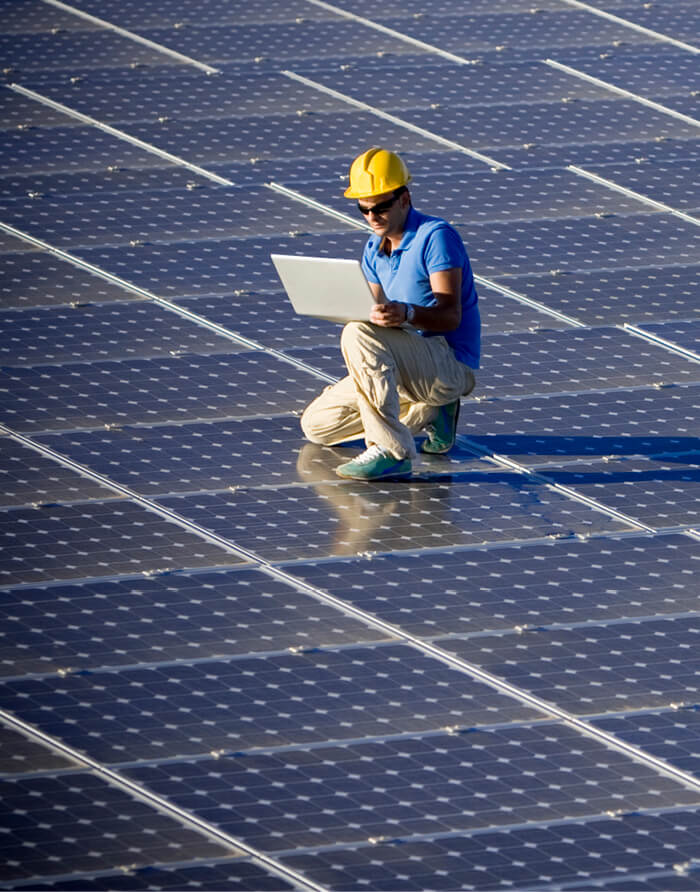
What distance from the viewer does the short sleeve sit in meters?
11.7

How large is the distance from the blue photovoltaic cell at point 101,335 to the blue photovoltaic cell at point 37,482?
1.61 meters

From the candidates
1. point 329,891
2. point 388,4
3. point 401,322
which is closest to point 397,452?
point 401,322

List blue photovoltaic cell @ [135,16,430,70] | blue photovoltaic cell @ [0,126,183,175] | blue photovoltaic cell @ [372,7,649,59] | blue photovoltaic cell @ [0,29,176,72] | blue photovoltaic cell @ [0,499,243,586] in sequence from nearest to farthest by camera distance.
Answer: blue photovoltaic cell @ [0,499,243,586] < blue photovoltaic cell @ [0,126,183,175] < blue photovoltaic cell @ [0,29,176,72] < blue photovoltaic cell @ [135,16,430,70] < blue photovoltaic cell @ [372,7,649,59]

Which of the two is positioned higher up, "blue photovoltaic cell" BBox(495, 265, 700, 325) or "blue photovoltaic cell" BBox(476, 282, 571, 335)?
"blue photovoltaic cell" BBox(495, 265, 700, 325)

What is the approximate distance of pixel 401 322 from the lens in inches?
454

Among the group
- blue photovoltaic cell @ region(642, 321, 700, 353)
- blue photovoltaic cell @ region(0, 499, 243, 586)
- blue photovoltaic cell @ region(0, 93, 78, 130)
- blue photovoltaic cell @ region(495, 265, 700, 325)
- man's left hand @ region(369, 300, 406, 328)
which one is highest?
blue photovoltaic cell @ region(0, 93, 78, 130)

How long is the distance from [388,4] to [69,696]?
1420cm

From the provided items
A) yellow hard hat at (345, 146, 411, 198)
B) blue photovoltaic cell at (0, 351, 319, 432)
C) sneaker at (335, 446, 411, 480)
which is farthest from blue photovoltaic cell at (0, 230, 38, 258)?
sneaker at (335, 446, 411, 480)

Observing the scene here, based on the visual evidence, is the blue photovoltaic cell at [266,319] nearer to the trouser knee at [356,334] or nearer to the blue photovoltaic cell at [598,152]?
the trouser knee at [356,334]

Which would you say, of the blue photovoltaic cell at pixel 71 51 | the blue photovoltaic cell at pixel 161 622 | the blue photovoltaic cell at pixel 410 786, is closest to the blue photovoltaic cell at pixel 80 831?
the blue photovoltaic cell at pixel 410 786

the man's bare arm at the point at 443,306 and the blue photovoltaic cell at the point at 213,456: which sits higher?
the man's bare arm at the point at 443,306

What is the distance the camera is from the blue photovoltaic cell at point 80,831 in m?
7.78

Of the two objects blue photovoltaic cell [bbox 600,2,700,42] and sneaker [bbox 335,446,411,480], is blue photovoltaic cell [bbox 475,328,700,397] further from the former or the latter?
blue photovoltaic cell [bbox 600,2,700,42]

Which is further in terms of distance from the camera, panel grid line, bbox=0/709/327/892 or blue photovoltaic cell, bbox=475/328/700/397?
blue photovoltaic cell, bbox=475/328/700/397
